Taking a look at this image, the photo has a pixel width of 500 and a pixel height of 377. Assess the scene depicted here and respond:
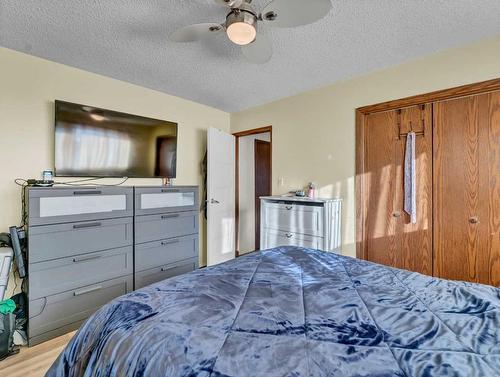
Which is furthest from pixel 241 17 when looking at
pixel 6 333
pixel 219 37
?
pixel 6 333

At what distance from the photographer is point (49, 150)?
2412mm

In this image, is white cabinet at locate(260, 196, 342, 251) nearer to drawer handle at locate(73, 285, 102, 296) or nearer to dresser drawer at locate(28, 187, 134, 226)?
dresser drawer at locate(28, 187, 134, 226)

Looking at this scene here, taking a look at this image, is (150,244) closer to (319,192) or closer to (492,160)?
(319,192)

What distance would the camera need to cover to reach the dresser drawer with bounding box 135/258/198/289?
2.58m

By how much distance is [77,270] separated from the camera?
2.16 m

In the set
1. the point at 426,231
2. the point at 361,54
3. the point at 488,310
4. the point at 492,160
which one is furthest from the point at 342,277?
the point at 361,54

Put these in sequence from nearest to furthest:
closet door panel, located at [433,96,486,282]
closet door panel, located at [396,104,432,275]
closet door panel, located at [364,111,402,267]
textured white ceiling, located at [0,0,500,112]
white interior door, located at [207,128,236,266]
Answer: textured white ceiling, located at [0,0,500,112] → closet door panel, located at [433,96,486,282] → closet door panel, located at [396,104,432,275] → closet door panel, located at [364,111,402,267] → white interior door, located at [207,128,236,266]

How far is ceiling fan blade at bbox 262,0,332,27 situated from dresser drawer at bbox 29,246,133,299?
229 centimetres

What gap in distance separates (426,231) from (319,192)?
44.1 inches

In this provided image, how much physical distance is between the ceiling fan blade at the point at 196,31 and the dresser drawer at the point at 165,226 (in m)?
1.72

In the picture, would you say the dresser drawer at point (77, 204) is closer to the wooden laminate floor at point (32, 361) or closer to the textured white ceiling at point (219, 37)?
the wooden laminate floor at point (32, 361)

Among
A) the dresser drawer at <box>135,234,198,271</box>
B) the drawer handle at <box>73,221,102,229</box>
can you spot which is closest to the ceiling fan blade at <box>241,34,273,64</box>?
the drawer handle at <box>73,221,102,229</box>

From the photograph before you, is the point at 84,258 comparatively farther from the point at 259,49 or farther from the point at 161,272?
the point at 259,49

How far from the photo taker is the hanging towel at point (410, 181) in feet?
7.88
